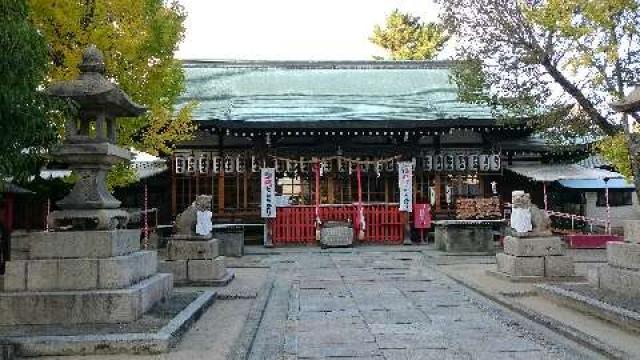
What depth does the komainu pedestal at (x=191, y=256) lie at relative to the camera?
11.0 meters

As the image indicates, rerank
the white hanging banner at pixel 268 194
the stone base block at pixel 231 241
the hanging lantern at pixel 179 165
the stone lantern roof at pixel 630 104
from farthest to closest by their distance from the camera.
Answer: the hanging lantern at pixel 179 165
the white hanging banner at pixel 268 194
the stone base block at pixel 231 241
the stone lantern roof at pixel 630 104

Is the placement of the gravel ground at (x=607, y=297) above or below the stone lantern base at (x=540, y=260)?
below

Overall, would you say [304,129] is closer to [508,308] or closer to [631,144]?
[631,144]

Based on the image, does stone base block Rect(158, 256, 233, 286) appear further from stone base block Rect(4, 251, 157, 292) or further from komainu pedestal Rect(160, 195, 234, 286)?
stone base block Rect(4, 251, 157, 292)

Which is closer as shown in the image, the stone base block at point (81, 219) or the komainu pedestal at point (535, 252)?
the stone base block at point (81, 219)

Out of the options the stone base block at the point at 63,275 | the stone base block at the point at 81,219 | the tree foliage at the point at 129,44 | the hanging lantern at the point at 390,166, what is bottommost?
the stone base block at the point at 63,275

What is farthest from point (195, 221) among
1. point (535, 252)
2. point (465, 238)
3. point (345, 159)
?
point (345, 159)

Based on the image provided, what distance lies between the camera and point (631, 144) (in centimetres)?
1169

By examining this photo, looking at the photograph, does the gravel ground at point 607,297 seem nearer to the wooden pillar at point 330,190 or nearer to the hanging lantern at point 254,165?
the wooden pillar at point 330,190

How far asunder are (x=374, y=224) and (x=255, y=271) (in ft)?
25.4

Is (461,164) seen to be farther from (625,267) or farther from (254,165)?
(625,267)

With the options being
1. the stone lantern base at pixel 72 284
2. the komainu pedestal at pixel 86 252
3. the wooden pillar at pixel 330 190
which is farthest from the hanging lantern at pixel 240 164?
the stone lantern base at pixel 72 284

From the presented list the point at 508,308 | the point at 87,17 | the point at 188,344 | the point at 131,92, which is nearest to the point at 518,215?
the point at 508,308

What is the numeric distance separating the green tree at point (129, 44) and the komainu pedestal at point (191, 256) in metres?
2.45
